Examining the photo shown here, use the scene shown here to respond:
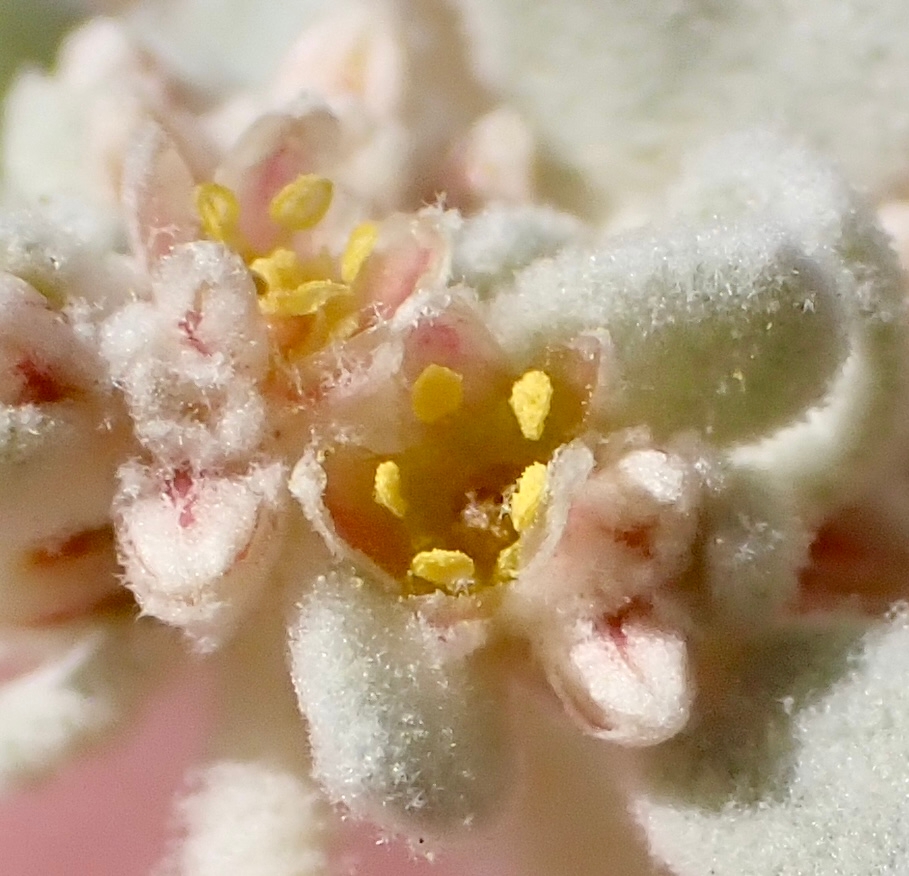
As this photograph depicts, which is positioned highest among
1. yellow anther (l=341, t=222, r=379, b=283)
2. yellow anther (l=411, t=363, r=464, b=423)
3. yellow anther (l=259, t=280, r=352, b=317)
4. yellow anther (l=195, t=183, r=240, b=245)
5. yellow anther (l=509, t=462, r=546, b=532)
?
yellow anther (l=195, t=183, r=240, b=245)

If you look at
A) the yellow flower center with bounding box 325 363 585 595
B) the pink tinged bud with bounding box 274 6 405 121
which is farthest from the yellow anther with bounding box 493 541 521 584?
the pink tinged bud with bounding box 274 6 405 121

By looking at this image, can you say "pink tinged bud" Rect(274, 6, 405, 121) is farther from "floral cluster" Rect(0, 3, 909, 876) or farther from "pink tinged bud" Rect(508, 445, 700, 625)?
"pink tinged bud" Rect(508, 445, 700, 625)

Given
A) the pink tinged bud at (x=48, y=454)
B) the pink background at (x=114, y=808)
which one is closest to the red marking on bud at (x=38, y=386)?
the pink tinged bud at (x=48, y=454)

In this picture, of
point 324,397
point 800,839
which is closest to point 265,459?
point 324,397

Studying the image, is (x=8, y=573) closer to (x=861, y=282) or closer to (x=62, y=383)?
(x=62, y=383)

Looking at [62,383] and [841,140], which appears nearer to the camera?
[62,383]

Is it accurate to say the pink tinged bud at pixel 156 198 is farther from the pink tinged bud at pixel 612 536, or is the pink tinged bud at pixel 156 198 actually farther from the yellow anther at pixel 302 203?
the pink tinged bud at pixel 612 536

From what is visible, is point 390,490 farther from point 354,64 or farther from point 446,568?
point 354,64
